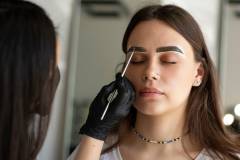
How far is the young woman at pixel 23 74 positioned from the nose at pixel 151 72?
0.30m

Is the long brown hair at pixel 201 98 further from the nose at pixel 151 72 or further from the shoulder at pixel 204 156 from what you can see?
the nose at pixel 151 72

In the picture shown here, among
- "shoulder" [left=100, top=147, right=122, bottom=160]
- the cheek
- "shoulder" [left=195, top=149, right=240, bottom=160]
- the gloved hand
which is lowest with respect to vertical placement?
"shoulder" [left=100, top=147, right=122, bottom=160]

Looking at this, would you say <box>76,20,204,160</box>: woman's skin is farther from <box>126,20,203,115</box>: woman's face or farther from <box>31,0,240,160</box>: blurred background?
<box>31,0,240,160</box>: blurred background

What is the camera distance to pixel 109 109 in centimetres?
94

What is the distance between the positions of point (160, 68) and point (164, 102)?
9 cm

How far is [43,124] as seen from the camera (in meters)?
0.75

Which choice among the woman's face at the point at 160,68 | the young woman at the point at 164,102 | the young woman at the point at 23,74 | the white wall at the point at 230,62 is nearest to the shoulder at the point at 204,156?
the young woman at the point at 164,102

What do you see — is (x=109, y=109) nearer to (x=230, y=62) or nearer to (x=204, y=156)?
(x=204, y=156)

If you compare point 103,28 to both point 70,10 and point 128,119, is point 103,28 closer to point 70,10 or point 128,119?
point 70,10

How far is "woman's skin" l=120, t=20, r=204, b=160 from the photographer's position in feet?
3.16

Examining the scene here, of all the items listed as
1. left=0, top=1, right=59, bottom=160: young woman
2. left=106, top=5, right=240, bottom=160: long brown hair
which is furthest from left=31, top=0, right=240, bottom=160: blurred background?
left=0, top=1, right=59, bottom=160: young woman

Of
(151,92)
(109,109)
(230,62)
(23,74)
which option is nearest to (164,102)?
(151,92)

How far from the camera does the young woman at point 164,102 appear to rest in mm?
953

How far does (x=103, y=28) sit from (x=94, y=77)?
23 cm
